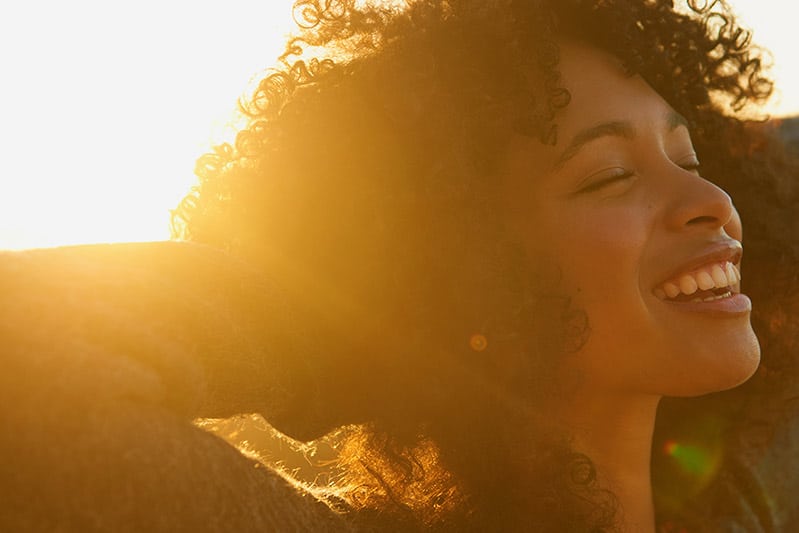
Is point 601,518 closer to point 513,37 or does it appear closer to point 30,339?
point 513,37

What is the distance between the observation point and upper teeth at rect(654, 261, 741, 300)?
2184mm

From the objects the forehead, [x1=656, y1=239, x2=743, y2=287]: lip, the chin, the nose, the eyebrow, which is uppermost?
the forehead

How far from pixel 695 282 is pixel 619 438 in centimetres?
54

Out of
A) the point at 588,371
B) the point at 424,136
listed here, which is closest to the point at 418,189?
the point at 424,136

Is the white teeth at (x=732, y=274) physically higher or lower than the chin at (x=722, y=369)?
higher

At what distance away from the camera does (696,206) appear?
217cm

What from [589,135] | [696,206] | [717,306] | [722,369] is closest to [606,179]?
[589,135]

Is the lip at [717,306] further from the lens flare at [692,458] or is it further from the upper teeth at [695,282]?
the lens flare at [692,458]

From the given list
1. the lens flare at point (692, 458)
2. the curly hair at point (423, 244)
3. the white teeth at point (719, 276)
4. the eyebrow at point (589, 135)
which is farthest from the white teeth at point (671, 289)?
the lens flare at point (692, 458)

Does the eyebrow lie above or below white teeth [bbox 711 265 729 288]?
above

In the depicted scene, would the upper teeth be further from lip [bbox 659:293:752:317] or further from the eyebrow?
the eyebrow

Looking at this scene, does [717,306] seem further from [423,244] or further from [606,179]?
[423,244]

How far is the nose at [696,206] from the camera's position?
2.17m

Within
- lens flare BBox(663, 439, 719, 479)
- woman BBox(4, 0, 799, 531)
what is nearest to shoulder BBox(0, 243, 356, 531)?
woman BBox(4, 0, 799, 531)
